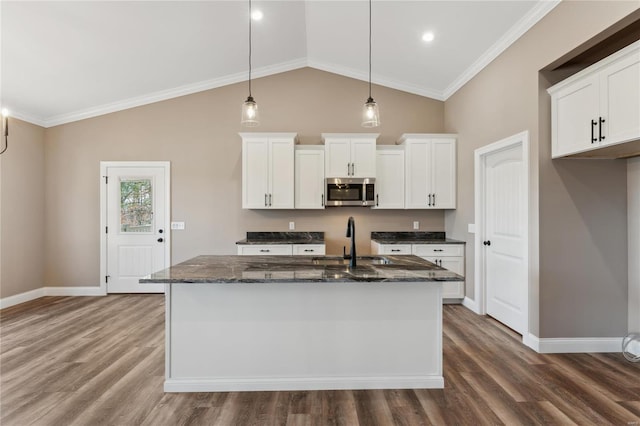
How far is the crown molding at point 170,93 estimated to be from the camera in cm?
502

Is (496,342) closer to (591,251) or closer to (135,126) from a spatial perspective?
(591,251)

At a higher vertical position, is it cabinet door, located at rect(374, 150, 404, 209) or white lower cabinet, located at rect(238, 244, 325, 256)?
cabinet door, located at rect(374, 150, 404, 209)

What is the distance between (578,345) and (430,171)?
2.70 m

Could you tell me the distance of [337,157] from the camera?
4.71 meters

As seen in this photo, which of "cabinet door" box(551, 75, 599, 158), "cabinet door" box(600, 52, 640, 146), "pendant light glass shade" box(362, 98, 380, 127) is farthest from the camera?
"pendant light glass shade" box(362, 98, 380, 127)

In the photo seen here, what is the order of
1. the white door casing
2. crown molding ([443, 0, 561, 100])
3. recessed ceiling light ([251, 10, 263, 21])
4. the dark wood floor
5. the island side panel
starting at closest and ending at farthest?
1. the dark wood floor
2. the island side panel
3. crown molding ([443, 0, 561, 100])
4. the white door casing
5. recessed ceiling light ([251, 10, 263, 21])

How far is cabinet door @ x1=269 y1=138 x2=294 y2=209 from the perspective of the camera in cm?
469

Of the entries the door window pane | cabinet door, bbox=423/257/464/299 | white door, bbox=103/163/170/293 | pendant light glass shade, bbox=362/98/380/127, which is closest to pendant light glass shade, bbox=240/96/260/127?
pendant light glass shade, bbox=362/98/380/127

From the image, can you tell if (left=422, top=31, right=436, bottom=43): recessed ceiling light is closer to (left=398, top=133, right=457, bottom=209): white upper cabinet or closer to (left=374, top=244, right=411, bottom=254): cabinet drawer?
(left=398, top=133, right=457, bottom=209): white upper cabinet

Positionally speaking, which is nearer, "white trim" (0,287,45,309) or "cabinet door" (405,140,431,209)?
"white trim" (0,287,45,309)

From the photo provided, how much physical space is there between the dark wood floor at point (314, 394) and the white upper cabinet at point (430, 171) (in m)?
2.05

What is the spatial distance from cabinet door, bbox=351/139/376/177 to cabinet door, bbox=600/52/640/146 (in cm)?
264

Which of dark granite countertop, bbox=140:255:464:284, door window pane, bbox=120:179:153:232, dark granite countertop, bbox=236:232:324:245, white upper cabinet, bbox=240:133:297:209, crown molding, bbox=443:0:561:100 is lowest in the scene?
dark granite countertop, bbox=140:255:464:284

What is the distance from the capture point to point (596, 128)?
99.3 inches
